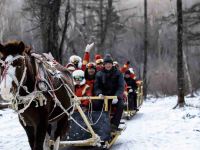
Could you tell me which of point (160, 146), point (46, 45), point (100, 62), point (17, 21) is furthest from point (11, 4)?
point (160, 146)

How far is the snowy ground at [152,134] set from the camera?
31.6 ft

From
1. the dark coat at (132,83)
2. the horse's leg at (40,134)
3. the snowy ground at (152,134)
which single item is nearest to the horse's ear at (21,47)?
the horse's leg at (40,134)

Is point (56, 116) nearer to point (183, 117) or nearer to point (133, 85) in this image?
point (183, 117)

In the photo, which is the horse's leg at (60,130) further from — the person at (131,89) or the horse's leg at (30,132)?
the person at (131,89)

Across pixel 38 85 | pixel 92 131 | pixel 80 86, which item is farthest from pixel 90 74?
pixel 38 85

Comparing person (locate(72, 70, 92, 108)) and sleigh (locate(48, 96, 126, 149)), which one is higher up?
person (locate(72, 70, 92, 108))

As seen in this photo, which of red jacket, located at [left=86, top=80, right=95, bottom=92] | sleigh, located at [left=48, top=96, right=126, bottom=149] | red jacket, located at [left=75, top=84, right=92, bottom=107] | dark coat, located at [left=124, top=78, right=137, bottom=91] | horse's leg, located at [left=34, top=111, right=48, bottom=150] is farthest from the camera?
dark coat, located at [left=124, top=78, right=137, bottom=91]

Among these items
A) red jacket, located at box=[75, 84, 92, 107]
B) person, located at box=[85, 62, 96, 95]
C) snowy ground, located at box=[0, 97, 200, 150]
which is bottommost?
snowy ground, located at box=[0, 97, 200, 150]

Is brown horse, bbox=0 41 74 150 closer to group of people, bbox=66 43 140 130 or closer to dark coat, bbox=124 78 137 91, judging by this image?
group of people, bbox=66 43 140 130

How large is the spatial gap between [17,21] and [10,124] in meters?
33.6

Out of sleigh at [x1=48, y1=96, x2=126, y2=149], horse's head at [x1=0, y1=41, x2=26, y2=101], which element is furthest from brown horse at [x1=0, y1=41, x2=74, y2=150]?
sleigh at [x1=48, y1=96, x2=126, y2=149]

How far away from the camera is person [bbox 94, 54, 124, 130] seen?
9586 mm

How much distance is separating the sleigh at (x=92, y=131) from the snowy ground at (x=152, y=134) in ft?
2.51

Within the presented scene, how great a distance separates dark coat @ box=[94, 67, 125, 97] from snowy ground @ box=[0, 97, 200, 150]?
1.23 m
